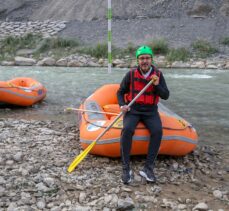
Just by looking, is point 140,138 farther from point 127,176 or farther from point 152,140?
point 127,176

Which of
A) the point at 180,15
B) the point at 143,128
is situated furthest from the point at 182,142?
the point at 180,15

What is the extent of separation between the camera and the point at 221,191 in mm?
2947

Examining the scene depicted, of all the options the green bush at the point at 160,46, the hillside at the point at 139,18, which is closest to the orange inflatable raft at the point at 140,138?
the green bush at the point at 160,46

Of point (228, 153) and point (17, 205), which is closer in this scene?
point (17, 205)

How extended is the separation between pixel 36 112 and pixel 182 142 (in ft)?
10.2

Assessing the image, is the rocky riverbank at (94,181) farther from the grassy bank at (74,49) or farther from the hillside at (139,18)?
the hillside at (139,18)

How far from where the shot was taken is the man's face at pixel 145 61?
3.08 m

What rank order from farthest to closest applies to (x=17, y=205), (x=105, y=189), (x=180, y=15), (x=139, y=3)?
(x=139, y=3) → (x=180, y=15) → (x=105, y=189) → (x=17, y=205)

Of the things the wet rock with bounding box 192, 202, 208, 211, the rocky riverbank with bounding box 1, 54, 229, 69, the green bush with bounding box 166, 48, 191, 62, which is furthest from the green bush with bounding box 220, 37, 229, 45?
the wet rock with bounding box 192, 202, 208, 211

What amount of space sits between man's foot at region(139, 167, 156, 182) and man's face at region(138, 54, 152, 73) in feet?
2.64

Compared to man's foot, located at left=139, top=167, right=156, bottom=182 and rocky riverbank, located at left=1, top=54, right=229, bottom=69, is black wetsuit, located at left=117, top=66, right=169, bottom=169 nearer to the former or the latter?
man's foot, located at left=139, top=167, right=156, bottom=182

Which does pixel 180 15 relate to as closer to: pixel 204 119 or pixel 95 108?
pixel 204 119

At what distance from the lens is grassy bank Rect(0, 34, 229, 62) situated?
564 inches

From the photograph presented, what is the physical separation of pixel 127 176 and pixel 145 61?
0.91 metres
